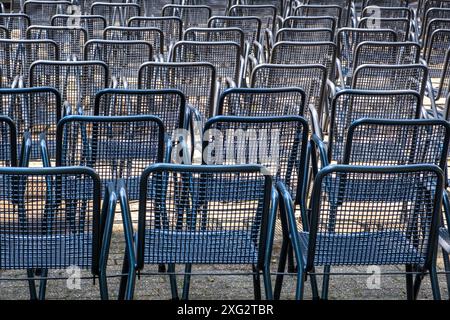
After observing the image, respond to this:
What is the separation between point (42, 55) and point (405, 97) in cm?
287

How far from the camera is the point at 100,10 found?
343 inches

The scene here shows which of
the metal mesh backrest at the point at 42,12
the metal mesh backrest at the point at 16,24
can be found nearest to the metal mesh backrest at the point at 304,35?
the metal mesh backrest at the point at 16,24

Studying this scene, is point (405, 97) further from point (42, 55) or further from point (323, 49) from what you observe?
point (42, 55)

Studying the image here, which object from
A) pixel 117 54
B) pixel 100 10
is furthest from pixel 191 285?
pixel 100 10

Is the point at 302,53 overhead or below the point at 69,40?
overhead

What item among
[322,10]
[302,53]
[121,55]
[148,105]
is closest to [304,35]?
[302,53]


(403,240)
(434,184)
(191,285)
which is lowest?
(191,285)

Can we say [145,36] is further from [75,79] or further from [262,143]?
[262,143]

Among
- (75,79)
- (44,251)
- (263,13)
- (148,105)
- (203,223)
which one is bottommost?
(44,251)

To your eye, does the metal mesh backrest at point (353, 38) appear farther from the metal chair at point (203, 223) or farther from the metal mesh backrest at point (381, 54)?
the metal chair at point (203, 223)

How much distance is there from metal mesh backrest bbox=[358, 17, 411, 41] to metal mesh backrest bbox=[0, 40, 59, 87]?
3177 millimetres

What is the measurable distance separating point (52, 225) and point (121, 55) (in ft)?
10.1

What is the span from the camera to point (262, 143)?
4.37m
